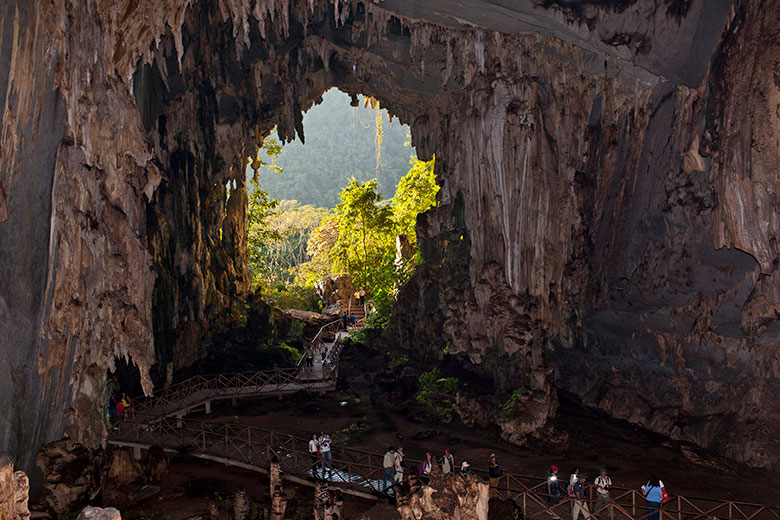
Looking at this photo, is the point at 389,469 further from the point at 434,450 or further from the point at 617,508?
the point at 434,450

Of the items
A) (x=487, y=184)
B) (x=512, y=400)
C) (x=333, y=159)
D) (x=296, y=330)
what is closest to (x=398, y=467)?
(x=512, y=400)

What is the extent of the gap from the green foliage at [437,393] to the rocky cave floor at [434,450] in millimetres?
522

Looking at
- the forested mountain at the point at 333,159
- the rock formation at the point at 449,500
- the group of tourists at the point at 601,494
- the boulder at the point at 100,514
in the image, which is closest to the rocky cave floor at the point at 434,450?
the group of tourists at the point at 601,494

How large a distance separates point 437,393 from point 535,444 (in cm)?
513

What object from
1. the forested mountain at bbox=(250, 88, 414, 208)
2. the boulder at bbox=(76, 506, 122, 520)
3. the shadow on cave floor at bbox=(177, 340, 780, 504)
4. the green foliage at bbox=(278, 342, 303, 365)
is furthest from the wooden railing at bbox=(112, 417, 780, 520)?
the forested mountain at bbox=(250, 88, 414, 208)

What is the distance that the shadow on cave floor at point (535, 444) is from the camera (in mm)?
15203

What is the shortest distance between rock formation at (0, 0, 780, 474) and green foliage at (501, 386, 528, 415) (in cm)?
56

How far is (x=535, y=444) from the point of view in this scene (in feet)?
57.9

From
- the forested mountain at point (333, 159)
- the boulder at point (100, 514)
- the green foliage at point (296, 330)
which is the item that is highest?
the forested mountain at point (333, 159)

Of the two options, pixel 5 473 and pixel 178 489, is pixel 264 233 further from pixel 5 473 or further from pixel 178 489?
pixel 5 473

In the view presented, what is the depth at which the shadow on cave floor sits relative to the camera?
49.9ft

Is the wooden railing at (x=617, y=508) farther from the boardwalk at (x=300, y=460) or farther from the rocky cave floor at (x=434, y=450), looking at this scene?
the rocky cave floor at (x=434, y=450)

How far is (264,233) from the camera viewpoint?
33375 mm

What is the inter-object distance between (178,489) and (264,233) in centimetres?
2088
